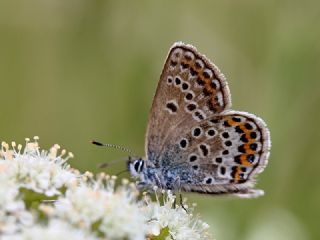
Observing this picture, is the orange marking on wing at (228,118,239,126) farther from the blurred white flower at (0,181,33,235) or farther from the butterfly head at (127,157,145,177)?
the blurred white flower at (0,181,33,235)

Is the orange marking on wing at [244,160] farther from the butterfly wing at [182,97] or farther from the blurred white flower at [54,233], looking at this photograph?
the blurred white flower at [54,233]

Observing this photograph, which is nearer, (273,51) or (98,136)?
(273,51)

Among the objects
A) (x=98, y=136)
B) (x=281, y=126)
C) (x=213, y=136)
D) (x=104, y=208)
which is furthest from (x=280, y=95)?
(x=104, y=208)

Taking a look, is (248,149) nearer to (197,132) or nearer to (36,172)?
(197,132)

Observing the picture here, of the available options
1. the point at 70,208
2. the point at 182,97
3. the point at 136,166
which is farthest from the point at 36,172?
the point at 182,97

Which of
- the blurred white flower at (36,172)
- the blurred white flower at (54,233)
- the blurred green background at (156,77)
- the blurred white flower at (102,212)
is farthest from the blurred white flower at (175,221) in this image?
the blurred green background at (156,77)

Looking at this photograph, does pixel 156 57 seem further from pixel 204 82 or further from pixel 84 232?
pixel 84 232

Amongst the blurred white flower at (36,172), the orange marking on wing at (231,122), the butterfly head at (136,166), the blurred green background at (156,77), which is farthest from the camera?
the blurred green background at (156,77)
